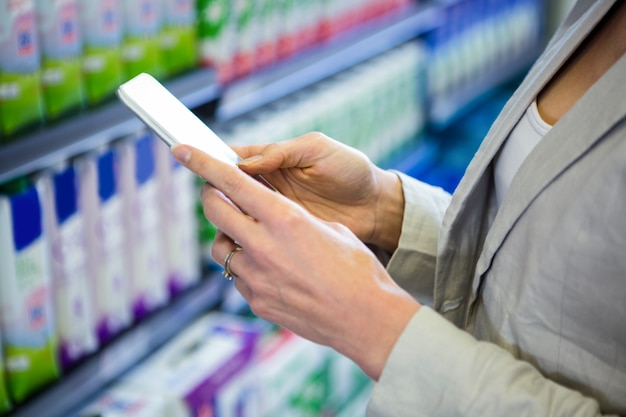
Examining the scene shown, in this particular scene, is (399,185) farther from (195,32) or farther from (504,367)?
(195,32)

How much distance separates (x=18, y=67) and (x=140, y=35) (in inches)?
13.5

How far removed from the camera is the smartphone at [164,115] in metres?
1.02

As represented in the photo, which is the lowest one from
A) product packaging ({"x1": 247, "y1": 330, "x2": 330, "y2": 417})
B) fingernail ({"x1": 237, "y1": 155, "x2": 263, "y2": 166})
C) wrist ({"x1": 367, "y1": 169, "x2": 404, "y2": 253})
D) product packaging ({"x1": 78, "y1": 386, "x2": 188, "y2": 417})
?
product packaging ({"x1": 247, "y1": 330, "x2": 330, "y2": 417})

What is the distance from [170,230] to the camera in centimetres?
184

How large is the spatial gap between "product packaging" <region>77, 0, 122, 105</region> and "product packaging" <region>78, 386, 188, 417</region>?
23.3 inches

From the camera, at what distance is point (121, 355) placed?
168 cm

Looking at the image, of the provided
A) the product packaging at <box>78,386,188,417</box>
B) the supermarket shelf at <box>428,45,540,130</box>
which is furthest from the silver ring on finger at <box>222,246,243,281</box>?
the supermarket shelf at <box>428,45,540,130</box>

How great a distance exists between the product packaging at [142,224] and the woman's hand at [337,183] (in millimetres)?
517

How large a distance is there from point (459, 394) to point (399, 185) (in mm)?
479

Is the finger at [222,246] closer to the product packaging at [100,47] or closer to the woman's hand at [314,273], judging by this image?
the woman's hand at [314,273]

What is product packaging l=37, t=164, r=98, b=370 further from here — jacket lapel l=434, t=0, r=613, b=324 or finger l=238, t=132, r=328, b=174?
jacket lapel l=434, t=0, r=613, b=324

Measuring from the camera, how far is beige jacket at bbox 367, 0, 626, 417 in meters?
0.87

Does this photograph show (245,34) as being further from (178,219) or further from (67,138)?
(67,138)

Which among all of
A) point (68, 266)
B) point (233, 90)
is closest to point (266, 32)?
point (233, 90)
